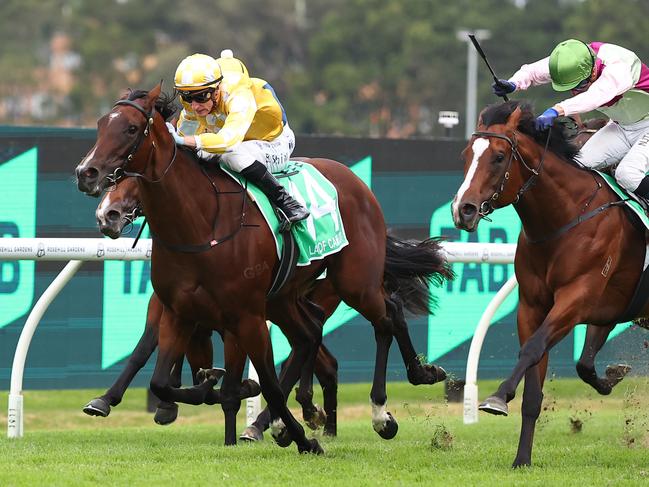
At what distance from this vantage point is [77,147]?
902 centimetres

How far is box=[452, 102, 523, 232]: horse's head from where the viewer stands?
19.9 feet

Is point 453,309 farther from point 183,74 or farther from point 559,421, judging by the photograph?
point 183,74

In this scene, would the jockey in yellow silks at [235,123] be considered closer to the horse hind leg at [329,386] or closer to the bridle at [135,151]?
the bridle at [135,151]

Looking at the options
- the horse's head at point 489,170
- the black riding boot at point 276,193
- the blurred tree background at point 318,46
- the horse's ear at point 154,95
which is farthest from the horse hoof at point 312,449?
the blurred tree background at point 318,46

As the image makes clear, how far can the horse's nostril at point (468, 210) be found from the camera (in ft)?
19.8

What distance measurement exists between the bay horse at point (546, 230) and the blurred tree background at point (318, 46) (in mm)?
29411

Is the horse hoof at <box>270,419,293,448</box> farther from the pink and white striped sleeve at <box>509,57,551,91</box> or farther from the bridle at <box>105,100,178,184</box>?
the pink and white striped sleeve at <box>509,57,551,91</box>

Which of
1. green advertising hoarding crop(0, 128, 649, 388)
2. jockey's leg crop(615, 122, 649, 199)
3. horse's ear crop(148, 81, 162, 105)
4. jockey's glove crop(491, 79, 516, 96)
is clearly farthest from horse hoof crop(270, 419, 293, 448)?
green advertising hoarding crop(0, 128, 649, 388)

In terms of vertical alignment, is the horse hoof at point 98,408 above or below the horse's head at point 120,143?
below

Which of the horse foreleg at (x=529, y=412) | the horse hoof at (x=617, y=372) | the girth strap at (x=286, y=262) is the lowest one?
the horse hoof at (x=617, y=372)

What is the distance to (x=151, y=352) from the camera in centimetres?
728

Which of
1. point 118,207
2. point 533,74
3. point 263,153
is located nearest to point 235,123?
point 263,153

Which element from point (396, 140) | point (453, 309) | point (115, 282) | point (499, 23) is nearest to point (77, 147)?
point (115, 282)

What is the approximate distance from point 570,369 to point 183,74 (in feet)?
17.0
